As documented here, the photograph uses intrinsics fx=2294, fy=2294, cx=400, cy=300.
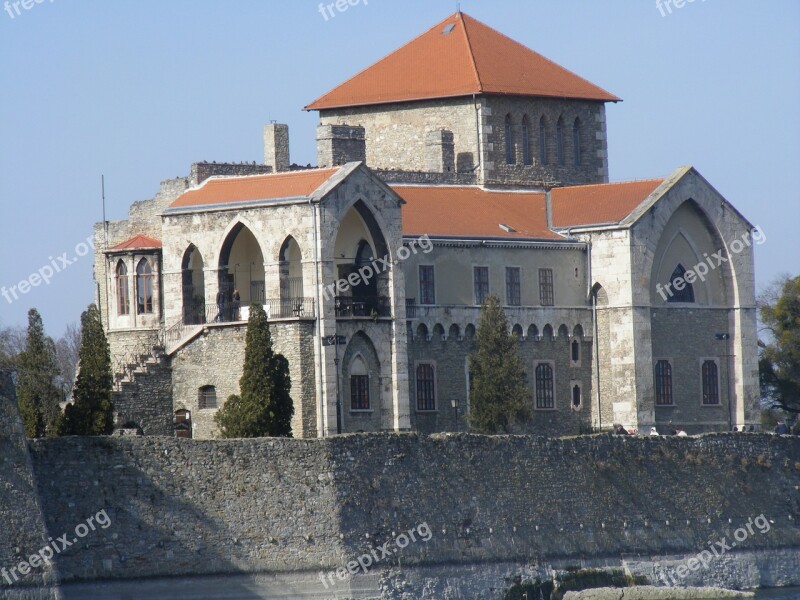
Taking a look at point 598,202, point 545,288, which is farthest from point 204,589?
point 598,202

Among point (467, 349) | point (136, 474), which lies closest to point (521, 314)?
point (467, 349)

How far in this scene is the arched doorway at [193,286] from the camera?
66375mm

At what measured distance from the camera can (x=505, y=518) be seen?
193 ft

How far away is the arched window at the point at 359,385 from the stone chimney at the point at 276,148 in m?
11.5

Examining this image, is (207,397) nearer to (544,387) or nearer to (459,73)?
(544,387)

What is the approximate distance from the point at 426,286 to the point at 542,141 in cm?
1306

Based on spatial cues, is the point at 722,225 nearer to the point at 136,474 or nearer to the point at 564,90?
the point at 564,90

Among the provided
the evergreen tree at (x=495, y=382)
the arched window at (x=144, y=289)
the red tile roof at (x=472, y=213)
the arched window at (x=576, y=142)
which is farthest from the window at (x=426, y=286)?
the arched window at (x=576, y=142)

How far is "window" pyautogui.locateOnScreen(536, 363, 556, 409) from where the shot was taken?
71.9 m

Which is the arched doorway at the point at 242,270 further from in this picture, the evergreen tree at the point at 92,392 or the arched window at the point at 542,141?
the arched window at the point at 542,141

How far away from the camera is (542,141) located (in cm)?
8038

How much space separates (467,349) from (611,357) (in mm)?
5672

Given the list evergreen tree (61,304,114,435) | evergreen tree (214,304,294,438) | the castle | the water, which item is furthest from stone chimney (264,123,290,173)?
the water

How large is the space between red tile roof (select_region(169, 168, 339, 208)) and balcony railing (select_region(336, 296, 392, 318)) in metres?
3.34
